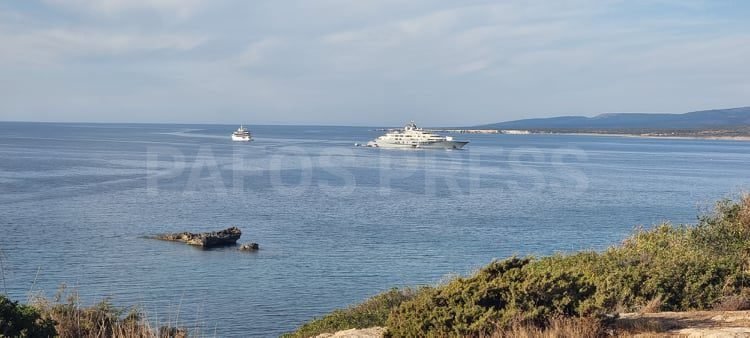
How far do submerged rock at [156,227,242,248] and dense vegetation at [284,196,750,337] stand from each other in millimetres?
16212

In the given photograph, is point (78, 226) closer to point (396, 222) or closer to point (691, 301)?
point (396, 222)

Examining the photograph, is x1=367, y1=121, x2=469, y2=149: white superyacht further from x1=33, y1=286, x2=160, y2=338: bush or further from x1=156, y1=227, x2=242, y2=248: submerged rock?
x1=33, y1=286, x2=160, y2=338: bush

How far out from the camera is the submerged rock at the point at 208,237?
29.7 m

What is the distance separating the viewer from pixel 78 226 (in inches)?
1268

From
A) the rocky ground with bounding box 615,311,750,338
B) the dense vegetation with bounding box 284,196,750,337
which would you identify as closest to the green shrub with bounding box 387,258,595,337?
the dense vegetation with bounding box 284,196,750,337

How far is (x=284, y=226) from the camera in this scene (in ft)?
112

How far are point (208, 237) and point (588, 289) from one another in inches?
937

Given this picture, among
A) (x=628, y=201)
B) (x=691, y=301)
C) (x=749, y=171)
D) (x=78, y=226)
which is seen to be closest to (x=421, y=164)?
(x=749, y=171)

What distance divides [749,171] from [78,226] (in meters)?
68.9

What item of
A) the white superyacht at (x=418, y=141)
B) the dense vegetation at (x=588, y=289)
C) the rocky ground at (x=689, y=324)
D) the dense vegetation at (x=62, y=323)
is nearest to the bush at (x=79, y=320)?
the dense vegetation at (x=62, y=323)

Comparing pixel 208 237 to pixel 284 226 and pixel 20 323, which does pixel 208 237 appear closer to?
pixel 284 226

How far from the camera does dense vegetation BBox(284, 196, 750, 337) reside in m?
7.12

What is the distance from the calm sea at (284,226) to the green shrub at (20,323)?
6.58m

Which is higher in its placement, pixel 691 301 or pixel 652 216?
pixel 691 301
